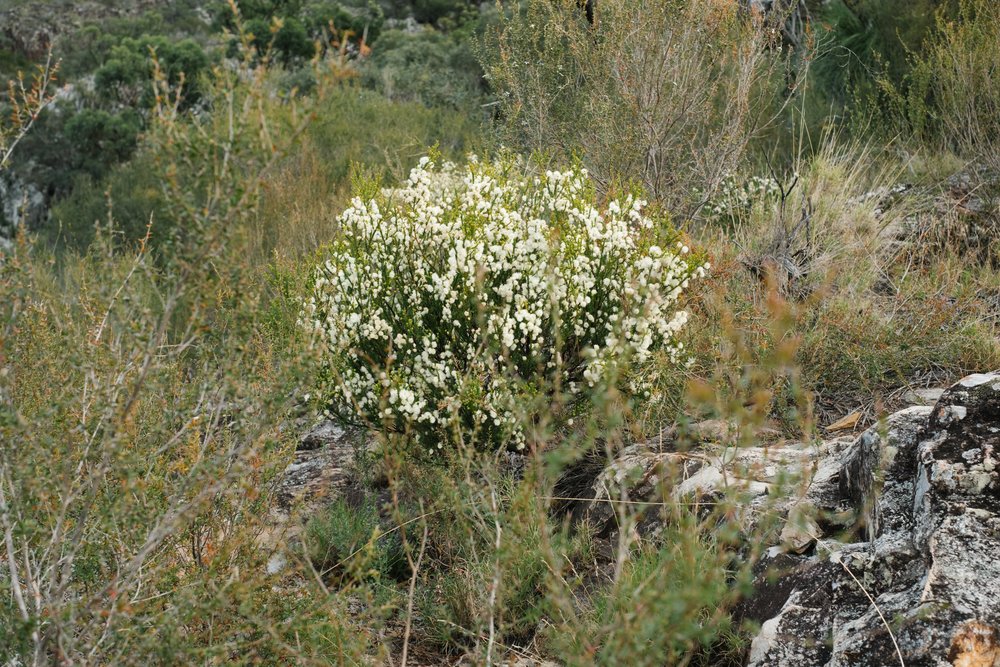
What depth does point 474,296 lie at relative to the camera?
11.5ft

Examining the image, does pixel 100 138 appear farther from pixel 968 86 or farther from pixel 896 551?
pixel 896 551

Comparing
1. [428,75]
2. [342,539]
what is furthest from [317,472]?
[428,75]

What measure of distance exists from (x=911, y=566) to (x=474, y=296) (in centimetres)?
186

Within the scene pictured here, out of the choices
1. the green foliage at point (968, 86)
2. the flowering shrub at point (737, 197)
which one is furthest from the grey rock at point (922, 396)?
the green foliage at point (968, 86)

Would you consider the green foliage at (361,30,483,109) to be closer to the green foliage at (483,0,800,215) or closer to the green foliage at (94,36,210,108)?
the green foliage at (94,36,210,108)

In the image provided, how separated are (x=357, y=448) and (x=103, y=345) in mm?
1762

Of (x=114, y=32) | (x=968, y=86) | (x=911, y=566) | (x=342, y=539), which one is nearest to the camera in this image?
(x=911, y=566)

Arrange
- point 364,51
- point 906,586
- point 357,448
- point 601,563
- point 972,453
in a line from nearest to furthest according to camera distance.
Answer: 1. point 364,51
2. point 906,586
3. point 972,453
4. point 601,563
5. point 357,448

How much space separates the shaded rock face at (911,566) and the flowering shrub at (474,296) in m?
1.12

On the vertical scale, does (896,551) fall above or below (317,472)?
above

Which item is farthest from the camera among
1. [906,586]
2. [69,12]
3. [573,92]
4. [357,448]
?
[69,12]

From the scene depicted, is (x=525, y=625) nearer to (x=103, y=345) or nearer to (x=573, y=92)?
(x=103, y=345)

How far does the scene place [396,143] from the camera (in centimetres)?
959

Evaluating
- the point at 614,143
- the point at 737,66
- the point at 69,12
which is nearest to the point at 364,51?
the point at 614,143
